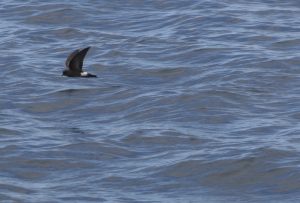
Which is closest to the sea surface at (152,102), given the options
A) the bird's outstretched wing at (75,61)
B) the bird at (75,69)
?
the bird at (75,69)

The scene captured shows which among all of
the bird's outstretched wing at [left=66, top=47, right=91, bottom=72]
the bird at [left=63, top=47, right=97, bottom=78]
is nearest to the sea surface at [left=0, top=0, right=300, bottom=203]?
the bird at [left=63, top=47, right=97, bottom=78]

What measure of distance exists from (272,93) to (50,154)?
15.4ft

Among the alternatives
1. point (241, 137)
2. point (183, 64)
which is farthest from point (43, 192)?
point (183, 64)

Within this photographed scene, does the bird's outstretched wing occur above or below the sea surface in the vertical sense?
above

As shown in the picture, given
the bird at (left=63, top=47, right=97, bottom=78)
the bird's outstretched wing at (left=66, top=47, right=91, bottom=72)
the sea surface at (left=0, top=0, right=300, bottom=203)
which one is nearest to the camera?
the sea surface at (left=0, top=0, right=300, bottom=203)

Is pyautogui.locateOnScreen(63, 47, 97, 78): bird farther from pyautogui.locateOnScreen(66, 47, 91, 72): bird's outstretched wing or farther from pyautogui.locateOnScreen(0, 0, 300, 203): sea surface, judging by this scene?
pyautogui.locateOnScreen(0, 0, 300, 203): sea surface

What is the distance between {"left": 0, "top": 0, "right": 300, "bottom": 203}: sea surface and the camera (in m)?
17.4

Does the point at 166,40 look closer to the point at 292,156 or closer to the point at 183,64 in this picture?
the point at 183,64

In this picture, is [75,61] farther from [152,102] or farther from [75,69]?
[152,102]

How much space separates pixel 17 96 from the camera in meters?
21.5

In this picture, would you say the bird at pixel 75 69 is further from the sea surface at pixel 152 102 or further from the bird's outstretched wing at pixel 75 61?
the sea surface at pixel 152 102

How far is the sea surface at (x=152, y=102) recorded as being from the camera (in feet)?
57.0

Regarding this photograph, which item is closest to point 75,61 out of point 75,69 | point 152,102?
point 75,69

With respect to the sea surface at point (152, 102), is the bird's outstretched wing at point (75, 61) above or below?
above
